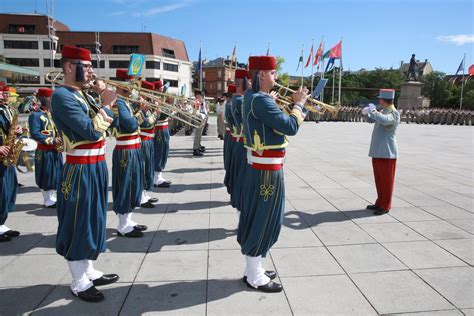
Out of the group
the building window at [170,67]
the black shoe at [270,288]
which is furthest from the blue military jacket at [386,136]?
the building window at [170,67]

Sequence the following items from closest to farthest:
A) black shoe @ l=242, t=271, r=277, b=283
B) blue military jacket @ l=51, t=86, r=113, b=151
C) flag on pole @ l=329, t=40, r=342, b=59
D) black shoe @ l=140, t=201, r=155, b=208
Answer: blue military jacket @ l=51, t=86, r=113, b=151, black shoe @ l=242, t=271, r=277, b=283, black shoe @ l=140, t=201, r=155, b=208, flag on pole @ l=329, t=40, r=342, b=59

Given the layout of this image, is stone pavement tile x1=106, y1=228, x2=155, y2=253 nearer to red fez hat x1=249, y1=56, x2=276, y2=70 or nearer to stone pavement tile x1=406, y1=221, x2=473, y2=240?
red fez hat x1=249, y1=56, x2=276, y2=70

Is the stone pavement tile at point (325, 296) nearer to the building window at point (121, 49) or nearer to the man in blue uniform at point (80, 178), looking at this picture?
the man in blue uniform at point (80, 178)

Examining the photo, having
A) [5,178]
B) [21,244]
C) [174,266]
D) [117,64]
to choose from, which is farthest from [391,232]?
[117,64]

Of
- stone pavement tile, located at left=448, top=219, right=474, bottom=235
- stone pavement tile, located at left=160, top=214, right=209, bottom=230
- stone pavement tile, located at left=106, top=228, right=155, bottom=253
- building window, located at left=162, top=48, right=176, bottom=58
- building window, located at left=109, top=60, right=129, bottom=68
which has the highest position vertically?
building window, located at left=162, top=48, right=176, bottom=58

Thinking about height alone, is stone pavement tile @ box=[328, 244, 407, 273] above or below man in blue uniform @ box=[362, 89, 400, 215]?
below

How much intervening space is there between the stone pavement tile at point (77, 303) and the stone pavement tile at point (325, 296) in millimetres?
1628

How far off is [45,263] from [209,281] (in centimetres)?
193

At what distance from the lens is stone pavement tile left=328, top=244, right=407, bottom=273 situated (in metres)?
3.86

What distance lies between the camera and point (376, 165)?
6035mm

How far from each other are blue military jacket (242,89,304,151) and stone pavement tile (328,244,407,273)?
5.55 feet

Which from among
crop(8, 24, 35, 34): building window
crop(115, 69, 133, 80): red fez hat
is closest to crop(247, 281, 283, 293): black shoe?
crop(115, 69, 133, 80): red fez hat

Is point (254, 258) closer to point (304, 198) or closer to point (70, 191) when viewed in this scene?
point (70, 191)

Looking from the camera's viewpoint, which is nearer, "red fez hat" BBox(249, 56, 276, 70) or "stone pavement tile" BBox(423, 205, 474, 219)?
"red fez hat" BBox(249, 56, 276, 70)
